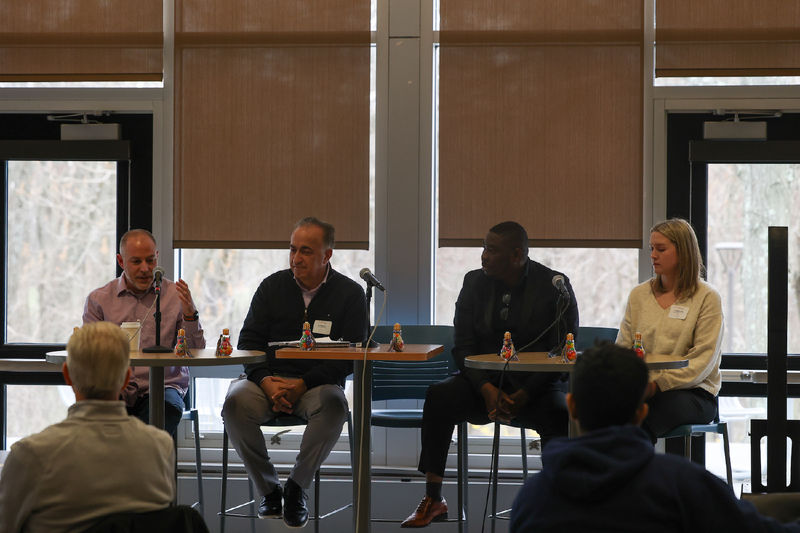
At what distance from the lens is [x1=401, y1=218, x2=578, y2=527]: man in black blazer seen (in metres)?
4.02

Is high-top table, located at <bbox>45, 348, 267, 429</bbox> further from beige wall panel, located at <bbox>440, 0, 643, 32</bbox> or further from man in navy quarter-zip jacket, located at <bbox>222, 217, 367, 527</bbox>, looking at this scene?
beige wall panel, located at <bbox>440, 0, 643, 32</bbox>

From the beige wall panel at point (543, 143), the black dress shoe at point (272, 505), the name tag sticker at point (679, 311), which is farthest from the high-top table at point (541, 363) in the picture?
the beige wall panel at point (543, 143)

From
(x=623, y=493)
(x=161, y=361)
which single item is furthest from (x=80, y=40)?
(x=623, y=493)

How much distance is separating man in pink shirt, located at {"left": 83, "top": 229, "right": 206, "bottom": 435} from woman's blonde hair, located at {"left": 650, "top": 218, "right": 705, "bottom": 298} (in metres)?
2.23

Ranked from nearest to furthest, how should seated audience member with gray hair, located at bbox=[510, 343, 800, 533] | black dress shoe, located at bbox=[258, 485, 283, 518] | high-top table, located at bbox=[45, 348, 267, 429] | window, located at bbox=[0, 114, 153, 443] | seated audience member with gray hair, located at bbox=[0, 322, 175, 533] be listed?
seated audience member with gray hair, located at bbox=[510, 343, 800, 533] < seated audience member with gray hair, located at bbox=[0, 322, 175, 533] < high-top table, located at bbox=[45, 348, 267, 429] < black dress shoe, located at bbox=[258, 485, 283, 518] < window, located at bbox=[0, 114, 153, 443]

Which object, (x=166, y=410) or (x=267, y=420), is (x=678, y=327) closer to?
(x=267, y=420)

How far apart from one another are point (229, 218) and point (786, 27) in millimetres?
3297

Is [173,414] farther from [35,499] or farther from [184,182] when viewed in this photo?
[35,499]

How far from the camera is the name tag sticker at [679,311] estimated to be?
4.07 metres

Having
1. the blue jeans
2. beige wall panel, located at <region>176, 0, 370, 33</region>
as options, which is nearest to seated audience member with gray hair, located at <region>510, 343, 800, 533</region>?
the blue jeans

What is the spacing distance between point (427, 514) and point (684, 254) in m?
1.67

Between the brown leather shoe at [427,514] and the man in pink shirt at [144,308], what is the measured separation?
1.18 m

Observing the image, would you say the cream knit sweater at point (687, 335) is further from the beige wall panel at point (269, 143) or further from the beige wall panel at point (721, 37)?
the beige wall panel at point (269, 143)

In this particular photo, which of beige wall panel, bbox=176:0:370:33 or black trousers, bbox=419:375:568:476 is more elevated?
beige wall panel, bbox=176:0:370:33
